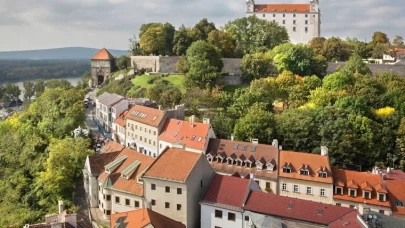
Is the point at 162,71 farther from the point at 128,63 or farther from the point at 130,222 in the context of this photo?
the point at 130,222

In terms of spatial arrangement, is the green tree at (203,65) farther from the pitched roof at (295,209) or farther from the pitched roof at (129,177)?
the pitched roof at (295,209)

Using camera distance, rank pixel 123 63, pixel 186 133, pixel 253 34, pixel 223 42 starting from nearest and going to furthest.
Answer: pixel 186 133 → pixel 223 42 → pixel 253 34 → pixel 123 63

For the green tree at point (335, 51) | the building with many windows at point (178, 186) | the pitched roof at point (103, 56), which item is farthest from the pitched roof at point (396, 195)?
the pitched roof at point (103, 56)

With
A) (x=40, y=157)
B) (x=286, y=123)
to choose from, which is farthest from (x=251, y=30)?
(x=40, y=157)

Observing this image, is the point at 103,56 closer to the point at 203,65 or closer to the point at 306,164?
the point at 203,65

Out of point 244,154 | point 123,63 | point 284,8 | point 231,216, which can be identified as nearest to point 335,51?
point 284,8

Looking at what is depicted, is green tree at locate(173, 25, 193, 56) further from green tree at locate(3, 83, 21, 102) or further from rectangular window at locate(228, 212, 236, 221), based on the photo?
green tree at locate(3, 83, 21, 102)

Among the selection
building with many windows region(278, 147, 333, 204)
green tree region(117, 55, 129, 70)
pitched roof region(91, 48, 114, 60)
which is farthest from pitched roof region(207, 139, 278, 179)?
pitched roof region(91, 48, 114, 60)

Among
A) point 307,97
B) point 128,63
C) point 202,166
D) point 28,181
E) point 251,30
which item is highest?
point 251,30

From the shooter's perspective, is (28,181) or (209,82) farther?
(209,82)
